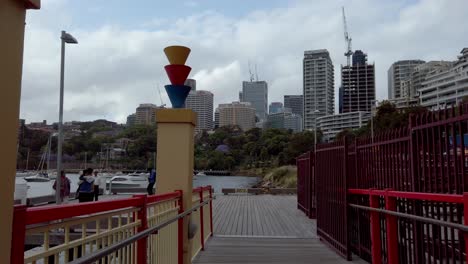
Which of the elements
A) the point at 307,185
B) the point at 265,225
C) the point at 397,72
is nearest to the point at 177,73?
the point at 265,225

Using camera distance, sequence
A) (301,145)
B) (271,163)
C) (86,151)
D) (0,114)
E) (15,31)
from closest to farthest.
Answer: (0,114) → (15,31) → (86,151) → (301,145) → (271,163)

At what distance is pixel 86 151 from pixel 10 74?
2370 inches

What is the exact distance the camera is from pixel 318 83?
105 m

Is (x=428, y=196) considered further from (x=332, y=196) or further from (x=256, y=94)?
(x=256, y=94)

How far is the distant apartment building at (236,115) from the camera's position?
513ft

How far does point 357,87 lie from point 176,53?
335 feet

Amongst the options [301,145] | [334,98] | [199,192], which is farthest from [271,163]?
[199,192]

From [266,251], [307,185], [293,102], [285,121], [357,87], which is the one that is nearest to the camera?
[266,251]

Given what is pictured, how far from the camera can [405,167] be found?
4.95 meters

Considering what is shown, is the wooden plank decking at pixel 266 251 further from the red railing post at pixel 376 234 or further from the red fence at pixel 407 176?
the red railing post at pixel 376 234

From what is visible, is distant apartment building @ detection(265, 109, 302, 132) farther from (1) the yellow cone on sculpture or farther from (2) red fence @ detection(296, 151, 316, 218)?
(1) the yellow cone on sculpture

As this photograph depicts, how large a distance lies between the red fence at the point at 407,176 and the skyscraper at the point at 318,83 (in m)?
96.5

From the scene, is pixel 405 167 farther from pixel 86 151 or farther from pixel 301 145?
pixel 301 145

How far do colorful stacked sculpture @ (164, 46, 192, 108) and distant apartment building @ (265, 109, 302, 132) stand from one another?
137m
